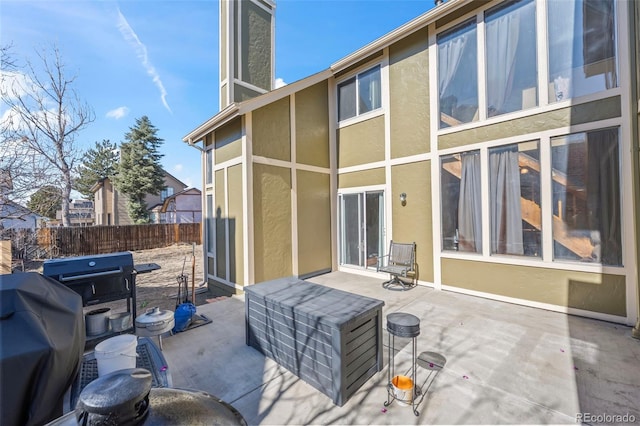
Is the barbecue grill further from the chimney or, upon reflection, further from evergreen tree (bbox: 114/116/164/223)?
evergreen tree (bbox: 114/116/164/223)

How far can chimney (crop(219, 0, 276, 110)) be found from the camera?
7199 mm

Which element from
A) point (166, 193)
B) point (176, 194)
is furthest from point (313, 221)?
point (166, 193)

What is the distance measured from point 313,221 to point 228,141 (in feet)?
9.32

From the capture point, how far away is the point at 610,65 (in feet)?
13.0

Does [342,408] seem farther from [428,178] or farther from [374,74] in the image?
[374,74]

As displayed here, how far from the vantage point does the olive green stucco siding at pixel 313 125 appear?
262 inches

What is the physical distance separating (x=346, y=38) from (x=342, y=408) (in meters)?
Result: 10.3

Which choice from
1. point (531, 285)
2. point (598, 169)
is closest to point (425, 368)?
point (531, 285)

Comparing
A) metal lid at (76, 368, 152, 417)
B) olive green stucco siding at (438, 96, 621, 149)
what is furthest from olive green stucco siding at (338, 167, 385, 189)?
metal lid at (76, 368, 152, 417)

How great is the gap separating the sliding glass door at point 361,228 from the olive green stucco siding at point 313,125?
1351 millimetres

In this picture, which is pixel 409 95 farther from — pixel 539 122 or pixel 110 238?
pixel 110 238

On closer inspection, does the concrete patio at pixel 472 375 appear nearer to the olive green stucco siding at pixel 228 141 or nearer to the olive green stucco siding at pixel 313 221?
the olive green stucco siding at pixel 313 221

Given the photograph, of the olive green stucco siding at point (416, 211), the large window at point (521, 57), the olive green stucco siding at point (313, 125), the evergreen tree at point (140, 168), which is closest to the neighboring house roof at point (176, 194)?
the evergreen tree at point (140, 168)

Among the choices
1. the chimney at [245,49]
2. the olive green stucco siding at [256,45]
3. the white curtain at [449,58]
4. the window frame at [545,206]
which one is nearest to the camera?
the window frame at [545,206]
